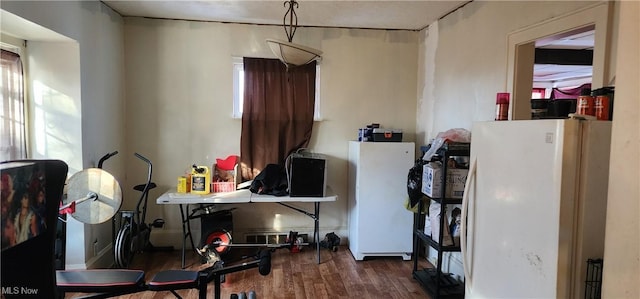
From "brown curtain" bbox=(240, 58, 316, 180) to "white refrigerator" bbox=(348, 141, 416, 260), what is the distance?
725 mm

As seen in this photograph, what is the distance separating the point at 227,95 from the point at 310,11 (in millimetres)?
1227

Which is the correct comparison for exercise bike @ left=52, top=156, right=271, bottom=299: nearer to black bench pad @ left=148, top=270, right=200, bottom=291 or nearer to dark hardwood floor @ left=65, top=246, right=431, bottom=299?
black bench pad @ left=148, top=270, right=200, bottom=291

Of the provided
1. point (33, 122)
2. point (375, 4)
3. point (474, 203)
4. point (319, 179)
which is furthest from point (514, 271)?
point (33, 122)

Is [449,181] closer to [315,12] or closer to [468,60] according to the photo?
[468,60]

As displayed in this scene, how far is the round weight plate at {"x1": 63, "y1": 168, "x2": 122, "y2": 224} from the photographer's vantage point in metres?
2.42

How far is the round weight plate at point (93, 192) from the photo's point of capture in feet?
7.95

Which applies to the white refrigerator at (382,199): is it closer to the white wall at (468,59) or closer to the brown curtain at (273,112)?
the white wall at (468,59)

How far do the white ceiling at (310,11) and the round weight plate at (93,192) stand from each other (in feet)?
5.26

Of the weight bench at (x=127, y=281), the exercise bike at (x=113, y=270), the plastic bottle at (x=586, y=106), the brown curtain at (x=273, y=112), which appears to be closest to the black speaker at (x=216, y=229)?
the exercise bike at (x=113, y=270)

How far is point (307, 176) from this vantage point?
11.0 feet

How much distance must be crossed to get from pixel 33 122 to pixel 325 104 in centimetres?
255

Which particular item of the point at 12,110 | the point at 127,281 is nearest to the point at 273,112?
the point at 12,110

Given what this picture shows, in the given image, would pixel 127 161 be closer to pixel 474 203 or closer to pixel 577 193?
pixel 474 203

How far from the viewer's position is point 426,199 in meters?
3.10
